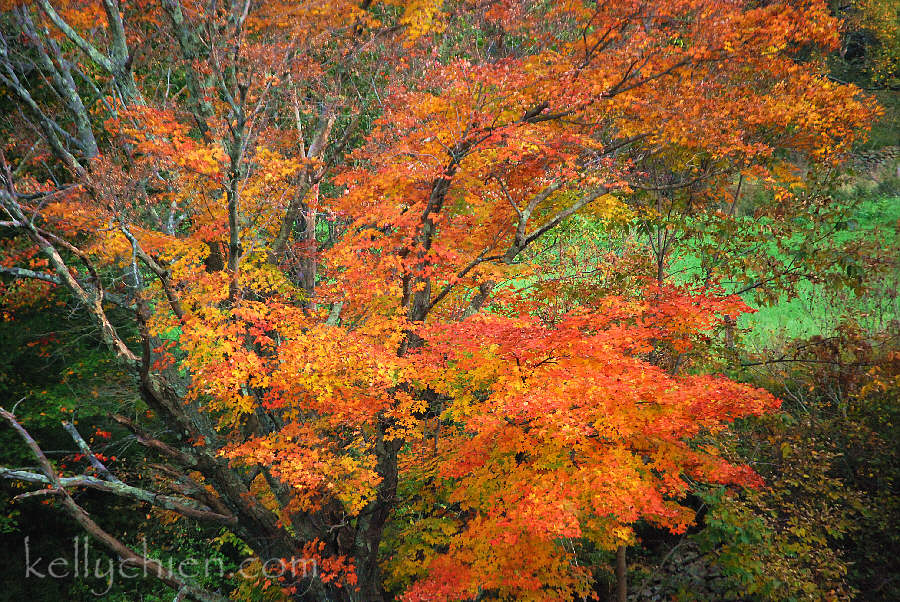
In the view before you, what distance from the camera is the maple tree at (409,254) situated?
289 inches

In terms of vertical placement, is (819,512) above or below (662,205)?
below

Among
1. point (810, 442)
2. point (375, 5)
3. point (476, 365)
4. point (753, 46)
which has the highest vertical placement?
point (375, 5)

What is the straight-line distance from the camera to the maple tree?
733cm

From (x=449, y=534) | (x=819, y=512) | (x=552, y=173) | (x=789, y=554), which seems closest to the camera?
(x=789, y=554)

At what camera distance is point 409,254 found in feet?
32.4

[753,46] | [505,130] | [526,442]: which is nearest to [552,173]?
[505,130]

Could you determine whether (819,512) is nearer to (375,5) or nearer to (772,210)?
(772,210)

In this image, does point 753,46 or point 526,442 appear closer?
point 526,442

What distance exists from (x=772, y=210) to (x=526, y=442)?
7.68m

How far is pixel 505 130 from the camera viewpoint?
8484 mm

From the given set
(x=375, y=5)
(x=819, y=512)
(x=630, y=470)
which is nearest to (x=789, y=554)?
(x=819, y=512)

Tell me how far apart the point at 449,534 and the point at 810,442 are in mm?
6924

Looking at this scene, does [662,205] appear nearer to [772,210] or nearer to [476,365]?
[772,210]

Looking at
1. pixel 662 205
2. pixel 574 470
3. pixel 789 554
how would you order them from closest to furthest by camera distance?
pixel 574 470, pixel 789 554, pixel 662 205
